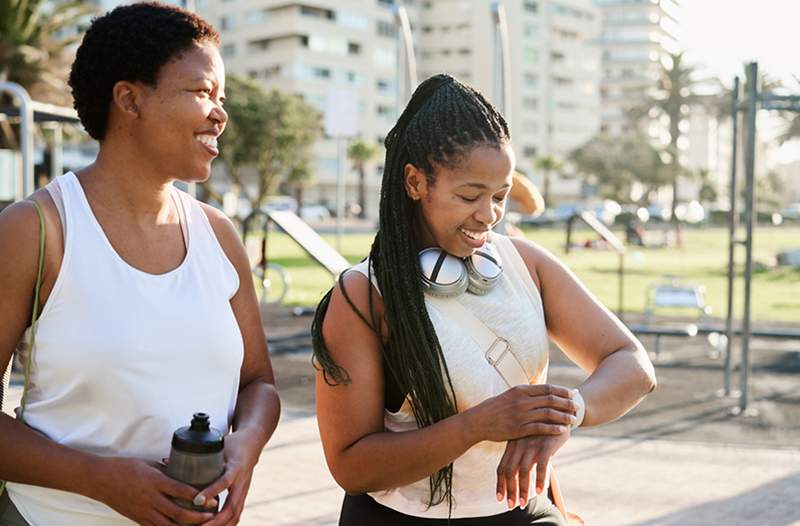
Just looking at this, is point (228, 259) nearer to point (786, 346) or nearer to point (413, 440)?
point (413, 440)

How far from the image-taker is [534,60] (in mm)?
102188

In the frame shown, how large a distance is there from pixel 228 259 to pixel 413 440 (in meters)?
0.60

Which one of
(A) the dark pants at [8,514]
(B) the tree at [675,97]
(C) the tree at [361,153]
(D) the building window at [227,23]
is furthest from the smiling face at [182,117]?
(D) the building window at [227,23]

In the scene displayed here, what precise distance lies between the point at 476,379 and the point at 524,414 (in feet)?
0.63

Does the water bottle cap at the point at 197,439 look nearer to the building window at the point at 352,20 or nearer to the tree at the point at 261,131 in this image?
the tree at the point at 261,131

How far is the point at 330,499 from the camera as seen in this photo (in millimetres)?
5402

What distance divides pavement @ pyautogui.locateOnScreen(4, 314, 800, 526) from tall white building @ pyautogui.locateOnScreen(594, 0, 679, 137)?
123406 mm

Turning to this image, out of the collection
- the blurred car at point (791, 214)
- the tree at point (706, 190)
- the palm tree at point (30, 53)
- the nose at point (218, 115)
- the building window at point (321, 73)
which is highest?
the building window at point (321, 73)

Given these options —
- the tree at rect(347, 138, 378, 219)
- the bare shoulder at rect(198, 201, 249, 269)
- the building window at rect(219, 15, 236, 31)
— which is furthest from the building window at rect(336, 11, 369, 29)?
the bare shoulder at rect(198, 201, 249, 269)

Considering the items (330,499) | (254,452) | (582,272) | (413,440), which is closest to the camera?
(413,440)

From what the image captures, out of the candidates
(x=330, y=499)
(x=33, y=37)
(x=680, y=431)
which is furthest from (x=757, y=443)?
(x=33, y=37)

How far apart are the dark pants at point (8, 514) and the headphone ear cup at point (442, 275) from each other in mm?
887

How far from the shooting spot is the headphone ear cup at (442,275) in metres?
1.90

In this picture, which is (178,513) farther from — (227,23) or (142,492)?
(227,23)
